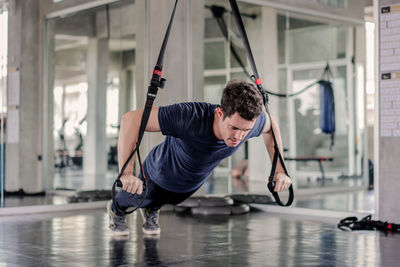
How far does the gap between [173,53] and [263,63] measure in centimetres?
229

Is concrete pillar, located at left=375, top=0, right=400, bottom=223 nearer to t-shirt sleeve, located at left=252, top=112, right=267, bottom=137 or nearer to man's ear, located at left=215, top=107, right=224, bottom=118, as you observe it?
t-shirt sleeve, located at left=252, top=112, right=267, bottom=137

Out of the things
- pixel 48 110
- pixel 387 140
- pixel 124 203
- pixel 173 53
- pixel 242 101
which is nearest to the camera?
pixel 242 101

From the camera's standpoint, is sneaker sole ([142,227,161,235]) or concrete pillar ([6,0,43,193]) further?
concrete pillar ([6,0,43,193])

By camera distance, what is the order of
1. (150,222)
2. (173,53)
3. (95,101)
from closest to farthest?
1. (150,222)
2. (173,53)
3. (95,101)

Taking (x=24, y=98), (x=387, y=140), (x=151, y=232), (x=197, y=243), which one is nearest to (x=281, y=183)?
(x=197, y=243)

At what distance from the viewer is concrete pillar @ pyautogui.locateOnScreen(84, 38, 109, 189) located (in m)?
7.35

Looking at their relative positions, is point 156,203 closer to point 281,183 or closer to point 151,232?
point 151,232

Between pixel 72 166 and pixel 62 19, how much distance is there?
1934 mm

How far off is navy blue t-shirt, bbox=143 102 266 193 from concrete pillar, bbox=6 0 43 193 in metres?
3.57

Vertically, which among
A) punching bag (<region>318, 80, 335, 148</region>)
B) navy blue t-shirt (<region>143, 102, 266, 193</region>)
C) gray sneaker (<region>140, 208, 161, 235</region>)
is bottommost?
gray sneaker (<region>140, 208, 161, 235</region>)

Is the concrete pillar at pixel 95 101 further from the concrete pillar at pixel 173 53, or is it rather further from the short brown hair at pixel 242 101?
the short brown hair at pixel 242 101

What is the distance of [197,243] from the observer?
3971 mm

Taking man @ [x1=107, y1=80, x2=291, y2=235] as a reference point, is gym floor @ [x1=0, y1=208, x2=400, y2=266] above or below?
below

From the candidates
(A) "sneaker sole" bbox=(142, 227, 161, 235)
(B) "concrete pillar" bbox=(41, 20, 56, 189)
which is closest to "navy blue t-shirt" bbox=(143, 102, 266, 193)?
(A) "sneaker sole" bbox=(142, 227, 161, 235)
